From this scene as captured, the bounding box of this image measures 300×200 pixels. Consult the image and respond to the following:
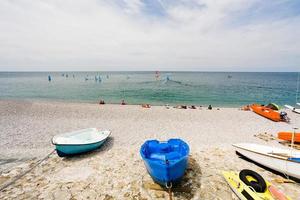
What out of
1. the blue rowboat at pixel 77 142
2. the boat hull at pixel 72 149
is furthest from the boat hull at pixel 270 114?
the boat hull at pixel 72 149

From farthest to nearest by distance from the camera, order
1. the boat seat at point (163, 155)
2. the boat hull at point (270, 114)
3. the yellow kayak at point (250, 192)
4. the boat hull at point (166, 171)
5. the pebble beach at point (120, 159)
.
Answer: the boat hull at point (270, 114) → the boat seat at point (163, 155) → the pebble beach at point (120, 159) → the boat hull at point (166, 171) → the yellow kayak at point (250, 192)

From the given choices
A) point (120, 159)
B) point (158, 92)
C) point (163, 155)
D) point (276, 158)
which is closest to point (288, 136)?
point (276, 158)

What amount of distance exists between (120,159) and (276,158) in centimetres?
589

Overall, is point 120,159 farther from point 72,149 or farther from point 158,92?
point 158,92

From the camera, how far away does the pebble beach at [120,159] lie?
15.8 feet

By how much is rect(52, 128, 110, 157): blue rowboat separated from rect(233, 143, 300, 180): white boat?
665cm

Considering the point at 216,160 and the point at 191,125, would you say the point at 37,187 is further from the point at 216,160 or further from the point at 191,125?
the point at 191,125

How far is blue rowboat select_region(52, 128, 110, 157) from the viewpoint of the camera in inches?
264

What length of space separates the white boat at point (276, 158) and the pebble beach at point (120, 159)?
0.29 meters

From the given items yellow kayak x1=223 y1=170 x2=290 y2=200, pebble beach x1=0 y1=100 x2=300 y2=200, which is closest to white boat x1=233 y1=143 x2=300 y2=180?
pebble beach x1=0 y1=100 x2=300 y2=200

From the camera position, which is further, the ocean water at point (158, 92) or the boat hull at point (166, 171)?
the ocean water at point (158, 92)

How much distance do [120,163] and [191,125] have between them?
22.3 feet

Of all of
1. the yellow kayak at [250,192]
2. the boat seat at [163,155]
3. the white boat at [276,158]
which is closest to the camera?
the yellow kayak at [250,192]

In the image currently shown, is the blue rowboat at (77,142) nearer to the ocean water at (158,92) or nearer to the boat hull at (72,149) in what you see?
the boat hull at (72,149)
